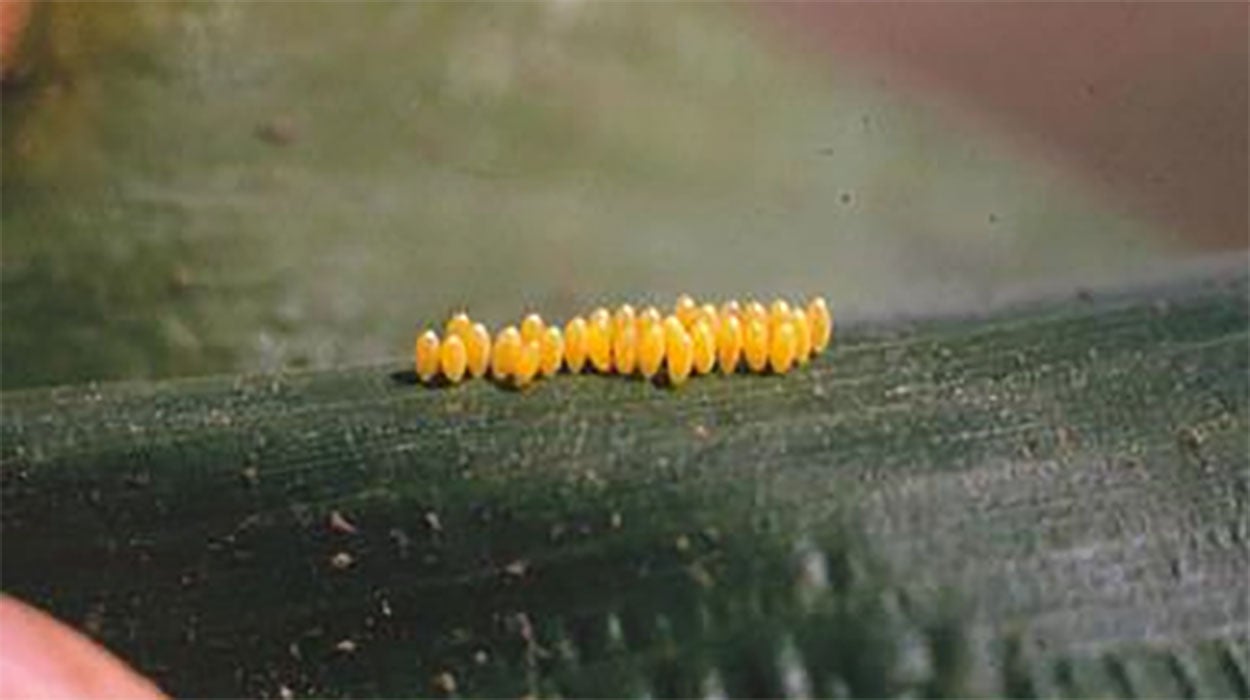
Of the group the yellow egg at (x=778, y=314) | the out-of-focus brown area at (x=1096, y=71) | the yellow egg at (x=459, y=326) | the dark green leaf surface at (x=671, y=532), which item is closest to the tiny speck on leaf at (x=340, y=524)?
the dark green leaf surface at (x=671, y=532)

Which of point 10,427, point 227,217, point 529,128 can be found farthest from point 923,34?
point 10,427

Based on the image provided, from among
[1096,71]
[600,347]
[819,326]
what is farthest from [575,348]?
[1096,71]

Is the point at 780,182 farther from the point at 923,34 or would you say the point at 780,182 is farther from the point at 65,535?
the point at 65,535

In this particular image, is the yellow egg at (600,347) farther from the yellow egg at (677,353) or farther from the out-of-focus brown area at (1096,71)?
the out-of-focus brown area at (1096,71)

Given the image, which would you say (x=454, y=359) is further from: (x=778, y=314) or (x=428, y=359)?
(x=778, y=314)

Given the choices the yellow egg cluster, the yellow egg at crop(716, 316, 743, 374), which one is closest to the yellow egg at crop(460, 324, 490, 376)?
the yellow egg cluster

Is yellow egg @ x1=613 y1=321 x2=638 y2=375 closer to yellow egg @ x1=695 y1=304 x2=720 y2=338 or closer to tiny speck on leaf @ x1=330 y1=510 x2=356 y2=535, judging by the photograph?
yellow egg @ x1=695 y1=304 x2=720 y2=338
